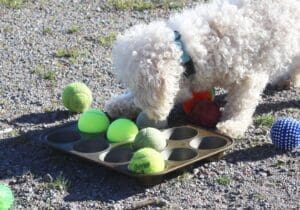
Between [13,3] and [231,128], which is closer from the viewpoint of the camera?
[231,128]

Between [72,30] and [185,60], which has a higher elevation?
[72,30]

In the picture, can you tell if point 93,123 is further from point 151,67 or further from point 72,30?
point 72,30

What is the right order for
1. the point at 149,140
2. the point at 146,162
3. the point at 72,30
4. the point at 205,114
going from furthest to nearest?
the point at 72,30
the point at 205,114
the point at 149,140
the point at 146,162

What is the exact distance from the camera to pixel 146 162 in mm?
4227

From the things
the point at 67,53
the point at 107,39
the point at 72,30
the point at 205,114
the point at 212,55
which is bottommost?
the point at 205,114

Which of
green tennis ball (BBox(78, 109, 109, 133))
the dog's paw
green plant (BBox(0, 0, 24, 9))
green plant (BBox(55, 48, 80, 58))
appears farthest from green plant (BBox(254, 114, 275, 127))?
green plant (BBox(0, 0, 24, 9))

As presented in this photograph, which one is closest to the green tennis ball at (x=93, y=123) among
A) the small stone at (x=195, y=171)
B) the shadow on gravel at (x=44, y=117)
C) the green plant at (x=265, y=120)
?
the shadow on gravel at (x=44, y=117)

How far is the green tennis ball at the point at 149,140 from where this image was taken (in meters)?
4.51

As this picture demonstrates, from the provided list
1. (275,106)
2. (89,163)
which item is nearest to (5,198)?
(89,163)

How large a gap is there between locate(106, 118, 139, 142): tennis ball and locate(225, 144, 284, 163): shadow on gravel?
26.4 inches

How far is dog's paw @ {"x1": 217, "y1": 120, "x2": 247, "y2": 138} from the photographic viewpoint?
16.1 ft

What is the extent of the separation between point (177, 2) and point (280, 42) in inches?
124

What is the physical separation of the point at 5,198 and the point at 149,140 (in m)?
A: 1.02

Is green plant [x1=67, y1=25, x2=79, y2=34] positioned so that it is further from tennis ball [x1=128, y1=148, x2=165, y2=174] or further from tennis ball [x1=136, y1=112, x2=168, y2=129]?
tennis ball [x1=128, y1=148, x2=165, y2=174]
